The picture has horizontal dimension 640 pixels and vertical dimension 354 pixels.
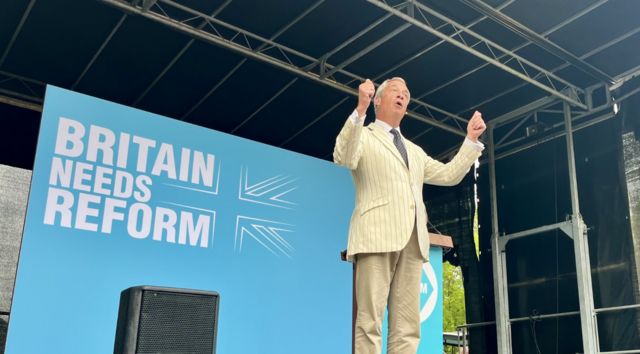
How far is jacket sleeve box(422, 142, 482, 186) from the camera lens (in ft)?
7.41

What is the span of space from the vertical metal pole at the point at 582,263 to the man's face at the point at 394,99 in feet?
14.7

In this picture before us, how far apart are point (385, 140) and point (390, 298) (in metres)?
0.54

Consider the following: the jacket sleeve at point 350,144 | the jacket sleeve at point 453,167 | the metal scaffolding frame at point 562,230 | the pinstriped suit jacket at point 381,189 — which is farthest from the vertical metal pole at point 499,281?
the jacket sleeve at point 350,144

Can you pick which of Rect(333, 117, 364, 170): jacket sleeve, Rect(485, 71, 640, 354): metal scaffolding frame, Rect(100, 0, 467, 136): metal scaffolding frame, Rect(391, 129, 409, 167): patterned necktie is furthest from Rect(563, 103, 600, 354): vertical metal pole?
Rect(333, 117, 364, 170): jacket sleeve

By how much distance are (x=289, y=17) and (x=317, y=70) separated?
1.00m

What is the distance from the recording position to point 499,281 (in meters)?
6.75

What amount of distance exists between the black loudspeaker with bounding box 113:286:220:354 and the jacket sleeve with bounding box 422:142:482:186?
924 mm

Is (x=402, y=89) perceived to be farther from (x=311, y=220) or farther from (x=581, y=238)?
(x=581, y=238)

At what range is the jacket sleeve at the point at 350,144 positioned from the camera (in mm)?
1949

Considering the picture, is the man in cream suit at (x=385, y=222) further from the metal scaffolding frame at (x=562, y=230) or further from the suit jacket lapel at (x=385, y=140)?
the metal scaffolding frame at (x=562, y=230)

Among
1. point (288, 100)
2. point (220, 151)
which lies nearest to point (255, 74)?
point (288, 100)

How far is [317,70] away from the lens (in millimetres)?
6617

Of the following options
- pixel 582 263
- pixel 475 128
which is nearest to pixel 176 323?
pixel 475 128

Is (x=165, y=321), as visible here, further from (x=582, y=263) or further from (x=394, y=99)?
(x=582, y=263)
